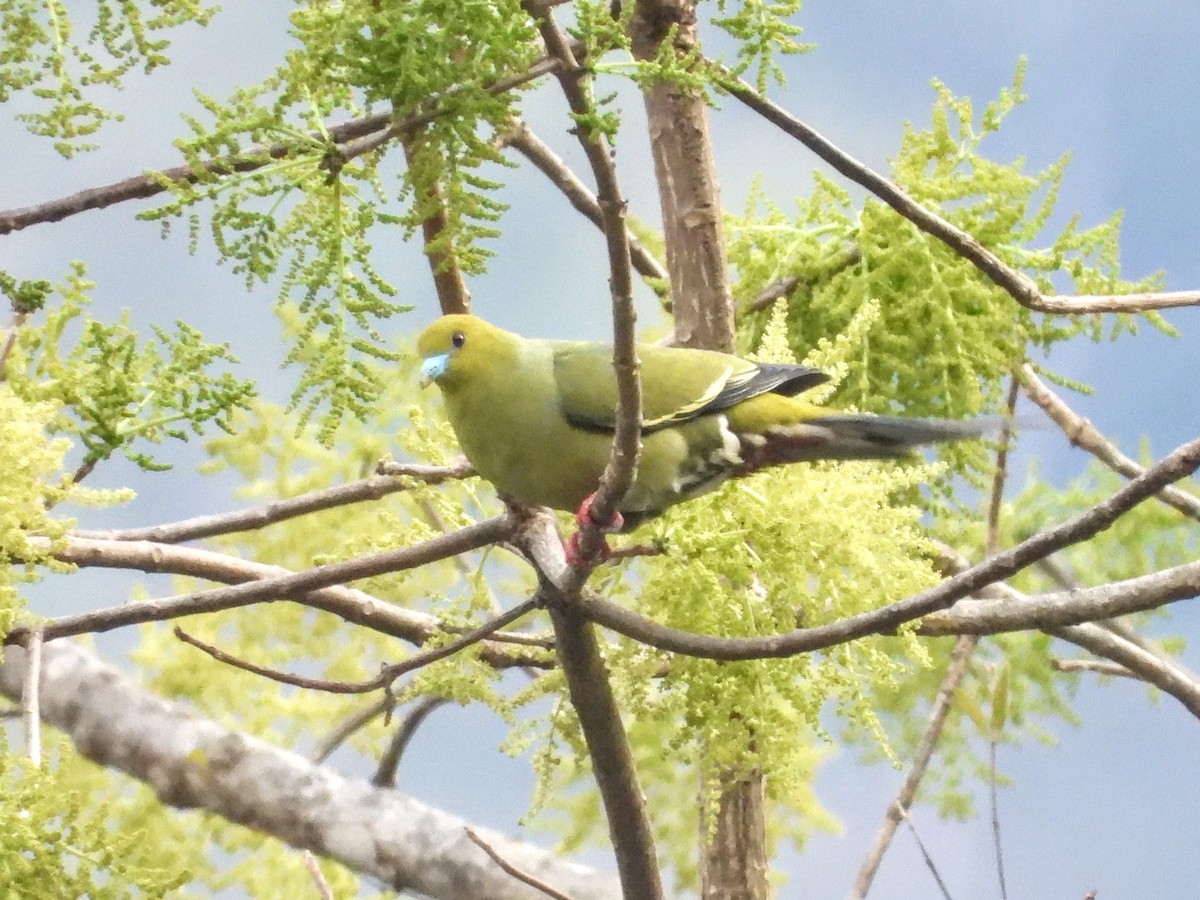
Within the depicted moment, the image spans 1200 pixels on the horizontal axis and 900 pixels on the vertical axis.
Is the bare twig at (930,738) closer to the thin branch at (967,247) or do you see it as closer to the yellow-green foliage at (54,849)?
the thin branch at (967,247)

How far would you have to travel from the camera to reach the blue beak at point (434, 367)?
49.2 inches

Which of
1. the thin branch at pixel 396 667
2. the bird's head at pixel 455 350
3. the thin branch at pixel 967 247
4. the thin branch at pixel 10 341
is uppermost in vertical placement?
the thin branch at pixel 967 247

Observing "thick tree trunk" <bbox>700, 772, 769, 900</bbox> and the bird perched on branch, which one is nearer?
the bird perched on branch

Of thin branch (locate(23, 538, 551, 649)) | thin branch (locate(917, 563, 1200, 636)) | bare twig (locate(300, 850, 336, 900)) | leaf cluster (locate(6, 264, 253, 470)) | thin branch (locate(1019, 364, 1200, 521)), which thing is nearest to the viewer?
thin branch (locate(917, 563, 1200, 636))

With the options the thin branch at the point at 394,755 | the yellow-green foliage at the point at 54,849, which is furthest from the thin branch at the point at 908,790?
the yellow-green foliage at the point at 54,849

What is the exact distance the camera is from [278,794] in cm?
176

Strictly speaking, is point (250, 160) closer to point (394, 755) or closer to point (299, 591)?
point (299, 591)

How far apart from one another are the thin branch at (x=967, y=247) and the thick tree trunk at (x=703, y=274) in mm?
282

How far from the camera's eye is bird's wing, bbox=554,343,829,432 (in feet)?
4.16

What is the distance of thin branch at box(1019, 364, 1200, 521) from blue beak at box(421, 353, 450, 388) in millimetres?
903

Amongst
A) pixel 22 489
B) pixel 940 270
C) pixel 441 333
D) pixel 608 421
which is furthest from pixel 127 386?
pixel 940 270

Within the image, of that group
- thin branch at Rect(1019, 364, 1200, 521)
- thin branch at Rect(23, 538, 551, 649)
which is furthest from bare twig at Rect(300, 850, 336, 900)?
thin branch at Rect(1019, 364, 1200, 521)

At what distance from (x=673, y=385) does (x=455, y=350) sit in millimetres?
211

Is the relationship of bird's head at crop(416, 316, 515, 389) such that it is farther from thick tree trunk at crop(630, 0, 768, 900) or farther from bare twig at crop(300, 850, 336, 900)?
bare twig at crop(300, 850, 336, 900)
